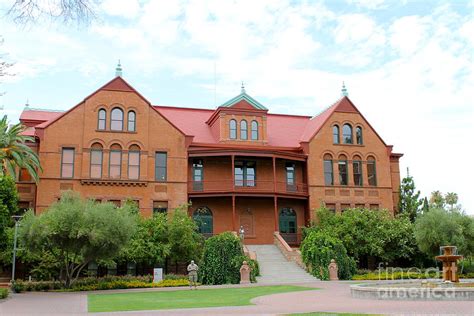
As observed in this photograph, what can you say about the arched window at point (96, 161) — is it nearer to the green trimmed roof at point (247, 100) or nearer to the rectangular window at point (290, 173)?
the green trimmed roof at point (247, 100)

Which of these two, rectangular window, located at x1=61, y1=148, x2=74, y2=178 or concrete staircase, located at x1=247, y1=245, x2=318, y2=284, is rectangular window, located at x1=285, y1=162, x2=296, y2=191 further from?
rectangular window, located at x1=61, y1=148, x2=74, y2=178

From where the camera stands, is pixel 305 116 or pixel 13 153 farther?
pixel 305 116

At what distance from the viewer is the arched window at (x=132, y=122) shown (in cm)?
3903

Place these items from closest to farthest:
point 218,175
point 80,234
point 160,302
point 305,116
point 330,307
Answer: point 330,307, point 160,302, point 80,234, point 218,175, point 305,116

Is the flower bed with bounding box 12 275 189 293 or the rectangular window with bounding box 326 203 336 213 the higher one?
the rectangular window with bounding box 326 203 336 213

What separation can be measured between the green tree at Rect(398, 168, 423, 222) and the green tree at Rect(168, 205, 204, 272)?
18.1 metres

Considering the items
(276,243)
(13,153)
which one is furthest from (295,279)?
(13,153)

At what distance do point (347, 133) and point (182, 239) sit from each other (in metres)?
18.0

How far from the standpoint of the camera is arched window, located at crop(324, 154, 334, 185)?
4244 centimetres

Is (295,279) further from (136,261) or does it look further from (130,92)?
(130,92)

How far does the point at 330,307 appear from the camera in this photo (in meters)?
16.2

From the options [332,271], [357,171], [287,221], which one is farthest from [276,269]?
[357,171]

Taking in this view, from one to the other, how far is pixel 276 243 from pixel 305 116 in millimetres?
14783

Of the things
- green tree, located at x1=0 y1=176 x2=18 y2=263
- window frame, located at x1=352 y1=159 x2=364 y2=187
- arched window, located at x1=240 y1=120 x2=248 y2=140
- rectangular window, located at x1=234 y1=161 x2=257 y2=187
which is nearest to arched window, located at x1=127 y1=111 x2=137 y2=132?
rectangular window, located at x1=234 y1=161 x2=257 y2=187
